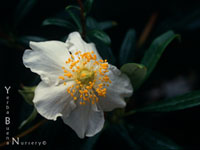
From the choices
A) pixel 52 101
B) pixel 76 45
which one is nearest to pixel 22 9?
pixel 76 45

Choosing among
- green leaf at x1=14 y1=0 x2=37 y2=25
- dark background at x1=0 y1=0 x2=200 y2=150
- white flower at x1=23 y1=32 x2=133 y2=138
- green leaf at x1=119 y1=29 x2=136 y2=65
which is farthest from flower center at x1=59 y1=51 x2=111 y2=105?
green leaf at x1=14 y1=0 x2=37 y2=25

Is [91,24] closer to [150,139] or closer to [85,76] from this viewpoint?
[85,76]

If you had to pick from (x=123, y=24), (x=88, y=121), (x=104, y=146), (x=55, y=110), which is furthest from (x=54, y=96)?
(x=123, y=24)

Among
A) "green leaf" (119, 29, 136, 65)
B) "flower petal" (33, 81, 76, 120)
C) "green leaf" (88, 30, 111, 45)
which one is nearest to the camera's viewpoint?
"flower petal" (33, 81, 76, 120)

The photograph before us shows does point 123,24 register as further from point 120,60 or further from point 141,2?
point 120,60

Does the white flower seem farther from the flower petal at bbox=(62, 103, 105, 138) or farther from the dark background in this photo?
the dark background

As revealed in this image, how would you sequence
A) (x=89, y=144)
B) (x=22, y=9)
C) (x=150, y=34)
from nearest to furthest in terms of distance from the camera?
1. (x=89, y=144)
2. (x=22, y=9)
3. (x=150, y=34)

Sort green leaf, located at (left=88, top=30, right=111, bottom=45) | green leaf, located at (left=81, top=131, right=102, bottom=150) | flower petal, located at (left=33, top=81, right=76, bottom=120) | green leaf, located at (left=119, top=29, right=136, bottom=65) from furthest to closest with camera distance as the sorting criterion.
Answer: green leaf, located at (left=119, top=29, right=136, bottom=65), green leaf, located at (left=81, top=131, right=102, bottom=150), green leaf, located at (left=88, top=30, right=111, bottom=45), flower petal, located at (left=33, top=81, right=76, bottom=120)

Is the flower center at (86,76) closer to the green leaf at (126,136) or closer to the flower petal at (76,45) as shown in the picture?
the flower petal at (76,45)
